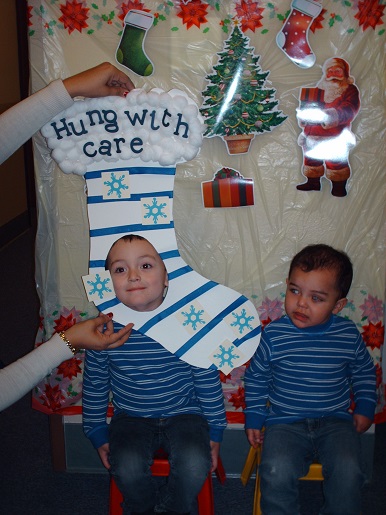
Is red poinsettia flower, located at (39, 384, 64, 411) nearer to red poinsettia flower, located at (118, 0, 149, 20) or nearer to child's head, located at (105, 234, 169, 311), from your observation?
child's head, located at (105, 234, 169, 311)

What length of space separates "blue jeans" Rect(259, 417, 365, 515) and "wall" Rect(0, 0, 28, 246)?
2805 mm

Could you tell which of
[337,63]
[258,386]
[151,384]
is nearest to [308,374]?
[258,386]

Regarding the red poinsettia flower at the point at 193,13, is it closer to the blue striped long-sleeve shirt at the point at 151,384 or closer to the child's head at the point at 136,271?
the child's head at the point at 136,271

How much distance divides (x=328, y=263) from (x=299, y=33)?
21.7 inches

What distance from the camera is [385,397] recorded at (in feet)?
5.24

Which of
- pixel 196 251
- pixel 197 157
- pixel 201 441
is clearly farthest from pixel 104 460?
pixel 197 157

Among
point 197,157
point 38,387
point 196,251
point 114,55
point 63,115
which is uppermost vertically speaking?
point 114,55

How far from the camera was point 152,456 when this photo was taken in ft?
4.18

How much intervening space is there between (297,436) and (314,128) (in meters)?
0.75

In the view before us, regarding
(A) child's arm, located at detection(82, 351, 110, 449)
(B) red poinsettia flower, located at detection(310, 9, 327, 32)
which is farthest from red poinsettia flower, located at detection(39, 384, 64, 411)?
(B) red poinsettia flower, located at detection(310, 9, 327, 32)

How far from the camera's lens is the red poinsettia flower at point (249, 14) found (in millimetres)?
1279

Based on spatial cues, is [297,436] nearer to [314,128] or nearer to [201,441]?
[201,441]

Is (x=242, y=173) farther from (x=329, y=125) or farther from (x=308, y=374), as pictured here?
(x=308, y=374)

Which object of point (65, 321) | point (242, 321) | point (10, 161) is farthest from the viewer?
point (10, 161)
